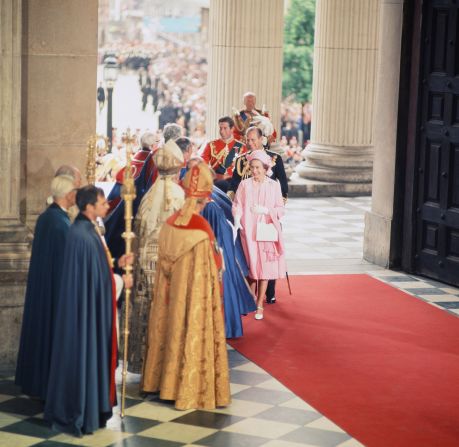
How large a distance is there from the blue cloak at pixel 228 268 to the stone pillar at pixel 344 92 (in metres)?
9.70

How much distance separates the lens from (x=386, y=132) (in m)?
15.8

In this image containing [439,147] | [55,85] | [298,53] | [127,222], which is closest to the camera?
[127,222]

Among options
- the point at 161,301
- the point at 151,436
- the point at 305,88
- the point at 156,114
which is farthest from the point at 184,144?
the point at 305,88

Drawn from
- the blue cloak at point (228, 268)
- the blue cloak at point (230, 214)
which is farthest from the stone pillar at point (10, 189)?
the blue cloak at point (230, 214)

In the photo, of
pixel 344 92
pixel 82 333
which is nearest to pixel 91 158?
pixel 82 333

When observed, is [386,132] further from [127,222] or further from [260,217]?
[127,222]

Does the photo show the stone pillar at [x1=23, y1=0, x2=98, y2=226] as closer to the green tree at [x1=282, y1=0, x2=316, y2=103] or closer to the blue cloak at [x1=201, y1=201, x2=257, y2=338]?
the blue cloak at [x1=201, y1=201, x2=257, y2=338]

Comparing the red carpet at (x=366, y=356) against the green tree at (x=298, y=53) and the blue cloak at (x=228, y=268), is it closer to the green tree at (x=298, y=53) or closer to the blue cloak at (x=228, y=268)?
the blue cloak at (x=228, y=268)

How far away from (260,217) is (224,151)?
1.84 m

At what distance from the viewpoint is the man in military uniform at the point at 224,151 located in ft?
47.4

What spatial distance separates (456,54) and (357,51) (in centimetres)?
688

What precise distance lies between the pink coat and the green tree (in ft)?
99.7

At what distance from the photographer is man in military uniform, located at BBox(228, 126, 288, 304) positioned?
44.0 ft

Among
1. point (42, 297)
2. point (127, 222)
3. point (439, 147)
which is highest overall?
point (439, 147)
